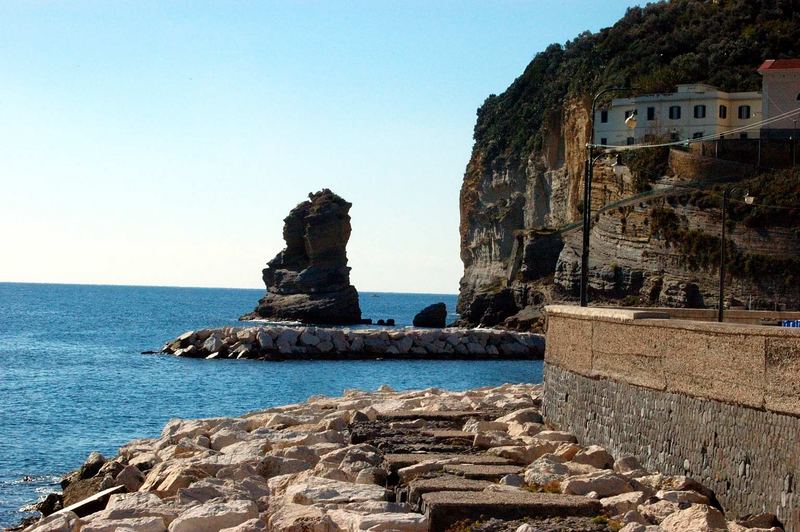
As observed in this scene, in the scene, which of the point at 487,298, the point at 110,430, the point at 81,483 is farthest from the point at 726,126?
the point at 81,483

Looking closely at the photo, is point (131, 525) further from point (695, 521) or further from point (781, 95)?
point (781, 95)

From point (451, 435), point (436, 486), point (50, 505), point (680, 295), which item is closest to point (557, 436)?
point (451, 435)

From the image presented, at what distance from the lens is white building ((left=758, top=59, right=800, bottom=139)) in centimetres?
6066

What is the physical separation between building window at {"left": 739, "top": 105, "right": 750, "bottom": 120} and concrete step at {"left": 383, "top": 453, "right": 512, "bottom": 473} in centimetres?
5462

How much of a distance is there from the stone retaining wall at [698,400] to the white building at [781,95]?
47166 millimetres

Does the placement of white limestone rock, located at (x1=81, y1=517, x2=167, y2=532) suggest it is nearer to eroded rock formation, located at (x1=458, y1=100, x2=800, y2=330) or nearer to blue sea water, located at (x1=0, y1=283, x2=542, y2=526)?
blue sea water, located at (x1=0, y1=283, x2=542, y2=526)

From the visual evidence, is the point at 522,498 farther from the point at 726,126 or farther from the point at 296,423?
the point at 726,126

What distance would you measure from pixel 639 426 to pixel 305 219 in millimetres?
79569

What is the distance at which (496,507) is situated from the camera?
432 inches

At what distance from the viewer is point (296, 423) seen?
65.3 feet

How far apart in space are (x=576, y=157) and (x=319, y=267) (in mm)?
24614

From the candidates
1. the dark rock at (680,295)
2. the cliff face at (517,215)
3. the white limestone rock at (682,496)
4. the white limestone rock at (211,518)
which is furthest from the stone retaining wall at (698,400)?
the cliff face at (517,215)

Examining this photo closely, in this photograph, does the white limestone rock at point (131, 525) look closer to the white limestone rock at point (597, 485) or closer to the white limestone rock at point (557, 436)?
the white limestone rock at point (597, 485)

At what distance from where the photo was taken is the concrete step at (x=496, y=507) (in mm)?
10812
